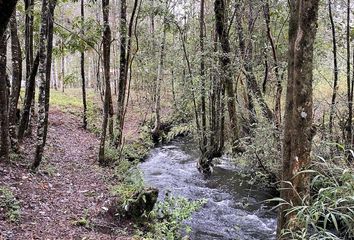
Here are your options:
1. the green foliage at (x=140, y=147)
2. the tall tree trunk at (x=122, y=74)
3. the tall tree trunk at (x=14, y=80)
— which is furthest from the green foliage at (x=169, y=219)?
the green foliage at (x=140, y=147)

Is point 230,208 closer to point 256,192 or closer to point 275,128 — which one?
point 256,192

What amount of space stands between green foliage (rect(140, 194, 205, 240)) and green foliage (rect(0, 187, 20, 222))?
223cm

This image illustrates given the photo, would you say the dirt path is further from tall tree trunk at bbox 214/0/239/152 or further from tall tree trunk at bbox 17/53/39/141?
tall tree trunk at bbox 214/0/239/152

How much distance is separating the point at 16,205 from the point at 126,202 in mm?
2103

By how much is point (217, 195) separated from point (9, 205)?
647 centimetres

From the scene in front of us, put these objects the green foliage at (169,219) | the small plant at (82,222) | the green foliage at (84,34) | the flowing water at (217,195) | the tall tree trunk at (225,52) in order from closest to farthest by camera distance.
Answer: the small plant at (82,222), the green foliage at (169,219), the flowing water at (217,195), the green foliage at (84,34), the tall tree trunk at (225,52)

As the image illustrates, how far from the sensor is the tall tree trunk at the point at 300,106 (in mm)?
5367

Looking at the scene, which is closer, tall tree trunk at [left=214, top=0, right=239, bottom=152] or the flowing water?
the flowing water

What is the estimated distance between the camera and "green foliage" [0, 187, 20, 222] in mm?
5820

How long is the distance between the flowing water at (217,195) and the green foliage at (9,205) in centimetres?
370

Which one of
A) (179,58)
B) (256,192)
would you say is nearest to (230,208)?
(256,192)

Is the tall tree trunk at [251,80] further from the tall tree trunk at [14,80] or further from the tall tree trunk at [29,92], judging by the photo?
the tall tree trunk at [14,80]

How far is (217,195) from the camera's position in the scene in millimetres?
11039

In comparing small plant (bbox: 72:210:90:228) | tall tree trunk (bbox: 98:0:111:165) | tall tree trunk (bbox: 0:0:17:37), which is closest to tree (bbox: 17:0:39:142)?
tall tree trunk (bbox: 98:0:111:165)
